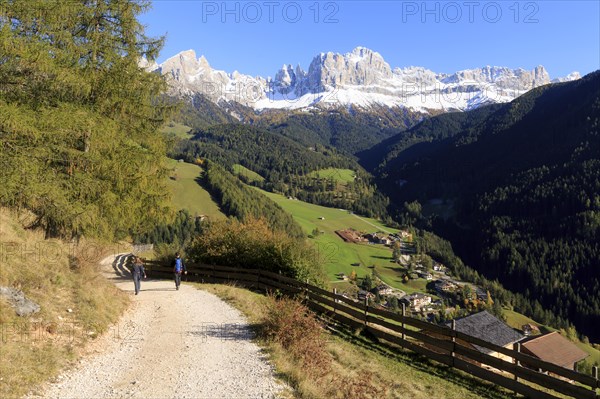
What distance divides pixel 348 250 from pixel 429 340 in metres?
133

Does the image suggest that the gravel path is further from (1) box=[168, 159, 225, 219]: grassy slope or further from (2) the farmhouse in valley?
(1) box=[168, 159, 225, 219]: grassy slope

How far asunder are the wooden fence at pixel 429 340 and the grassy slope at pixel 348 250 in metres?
75.5

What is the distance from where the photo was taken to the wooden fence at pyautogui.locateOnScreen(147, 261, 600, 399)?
36.6 feet

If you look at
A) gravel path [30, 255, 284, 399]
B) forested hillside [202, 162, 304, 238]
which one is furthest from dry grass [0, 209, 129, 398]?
forested hillside [202, 162, 304, 238]

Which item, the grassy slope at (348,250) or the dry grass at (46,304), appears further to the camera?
the grassy slope at (348,250)

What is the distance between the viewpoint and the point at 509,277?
6122 inches

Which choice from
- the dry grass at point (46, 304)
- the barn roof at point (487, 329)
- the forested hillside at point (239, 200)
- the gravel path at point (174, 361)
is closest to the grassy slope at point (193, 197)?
the forested hillside at point (239, 200)

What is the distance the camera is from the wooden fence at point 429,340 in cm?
1115

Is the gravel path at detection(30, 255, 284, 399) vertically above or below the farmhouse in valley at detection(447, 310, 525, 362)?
above

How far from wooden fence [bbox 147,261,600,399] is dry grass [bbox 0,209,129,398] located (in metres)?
6.76

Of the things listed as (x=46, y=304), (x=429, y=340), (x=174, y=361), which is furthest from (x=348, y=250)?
(x=174, y=361)

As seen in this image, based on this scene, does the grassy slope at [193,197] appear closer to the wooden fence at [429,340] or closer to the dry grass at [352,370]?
the wooden fence at [429,340]

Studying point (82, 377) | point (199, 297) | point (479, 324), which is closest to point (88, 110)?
point (199, 297)

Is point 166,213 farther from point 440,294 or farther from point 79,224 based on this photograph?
point 440,294
